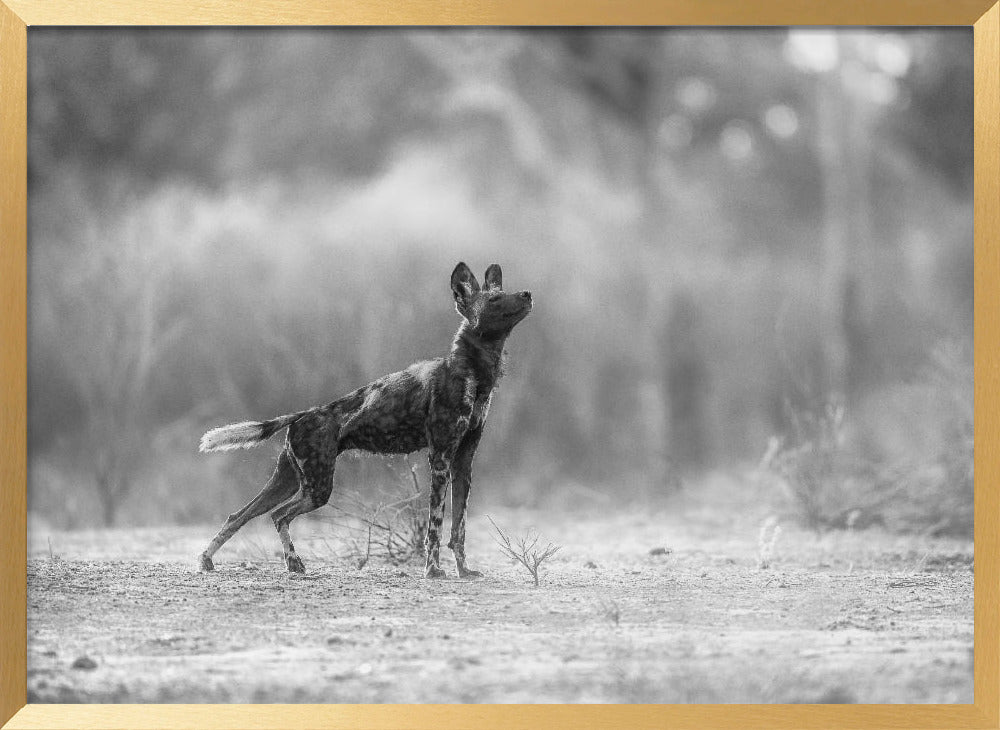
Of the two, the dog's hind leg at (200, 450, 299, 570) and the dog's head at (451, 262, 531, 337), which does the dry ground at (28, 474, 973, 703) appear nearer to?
the dog's hind leg at (200, 450, 299, 570)

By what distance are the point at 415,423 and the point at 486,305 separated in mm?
737

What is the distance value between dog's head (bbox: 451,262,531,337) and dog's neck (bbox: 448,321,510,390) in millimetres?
33

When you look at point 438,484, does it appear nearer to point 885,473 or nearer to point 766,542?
point 766,542

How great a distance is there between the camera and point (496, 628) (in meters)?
5.80

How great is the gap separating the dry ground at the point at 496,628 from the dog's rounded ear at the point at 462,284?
1.55 m

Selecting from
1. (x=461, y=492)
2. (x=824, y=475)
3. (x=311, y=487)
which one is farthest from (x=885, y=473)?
(x=311, y=487)

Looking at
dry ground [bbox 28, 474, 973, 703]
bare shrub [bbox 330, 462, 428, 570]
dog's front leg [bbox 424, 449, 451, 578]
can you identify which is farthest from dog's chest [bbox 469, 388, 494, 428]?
dry ground [bbox 28, 474, 973, 703]

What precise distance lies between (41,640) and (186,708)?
111cm

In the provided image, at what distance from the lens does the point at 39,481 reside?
10.0 metres

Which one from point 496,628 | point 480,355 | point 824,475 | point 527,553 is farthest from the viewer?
point 824,475

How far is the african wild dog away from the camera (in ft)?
21.0

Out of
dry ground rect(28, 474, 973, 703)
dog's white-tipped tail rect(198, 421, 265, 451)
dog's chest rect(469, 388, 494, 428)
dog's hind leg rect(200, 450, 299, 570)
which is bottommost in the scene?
dry ground rect(28, 474, 973, 703)

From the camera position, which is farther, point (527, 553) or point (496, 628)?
point (527, 553)

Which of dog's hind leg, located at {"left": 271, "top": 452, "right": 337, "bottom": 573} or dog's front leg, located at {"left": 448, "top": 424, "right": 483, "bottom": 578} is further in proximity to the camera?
dog's front leg, located at {"left": 448, "top": 424, "right": 483, "bottom": 578}
